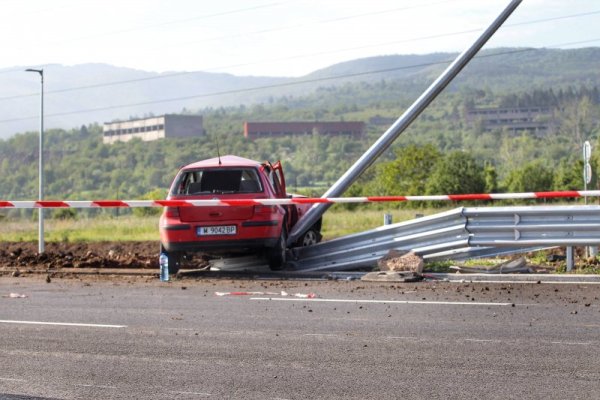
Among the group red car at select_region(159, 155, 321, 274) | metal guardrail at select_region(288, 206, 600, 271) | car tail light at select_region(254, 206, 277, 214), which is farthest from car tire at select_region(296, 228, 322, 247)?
car tail light at select_region(254, 206, 277, 214)

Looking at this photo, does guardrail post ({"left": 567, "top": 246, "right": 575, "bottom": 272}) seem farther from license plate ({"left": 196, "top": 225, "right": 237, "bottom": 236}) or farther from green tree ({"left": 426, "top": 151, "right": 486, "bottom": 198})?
green tree ({"left": 426, "top": 151, "right": 486, "bottom": 198})

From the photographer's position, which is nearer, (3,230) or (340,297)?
(340,297)

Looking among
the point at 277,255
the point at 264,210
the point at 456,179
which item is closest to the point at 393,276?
the point at 277,255

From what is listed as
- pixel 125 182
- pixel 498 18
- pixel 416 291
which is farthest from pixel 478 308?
pixel 125 182

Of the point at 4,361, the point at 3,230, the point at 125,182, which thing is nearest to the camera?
the point at 4,361

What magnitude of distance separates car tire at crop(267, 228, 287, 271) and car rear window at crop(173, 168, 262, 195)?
33.8 inches

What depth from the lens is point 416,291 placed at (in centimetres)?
1263

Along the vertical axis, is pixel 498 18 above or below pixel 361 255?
above

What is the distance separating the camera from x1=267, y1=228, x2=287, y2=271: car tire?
51.1ft

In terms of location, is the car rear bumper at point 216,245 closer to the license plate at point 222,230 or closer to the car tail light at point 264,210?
the license plate at point 222,230

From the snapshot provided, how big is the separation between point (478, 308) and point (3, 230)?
4201 centimetres

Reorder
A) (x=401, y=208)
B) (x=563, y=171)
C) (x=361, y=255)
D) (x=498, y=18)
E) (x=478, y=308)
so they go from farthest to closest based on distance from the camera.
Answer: (x=563, y=171) < (x=401, y=208) < (x=498, y=18) < (x=361, y=255) < (x=478, y=308)

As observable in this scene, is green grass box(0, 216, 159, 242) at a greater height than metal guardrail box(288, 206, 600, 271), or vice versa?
metal guardrail box(288, 206, 600, 271)

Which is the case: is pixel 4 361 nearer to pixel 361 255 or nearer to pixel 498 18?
pixel 361 255
